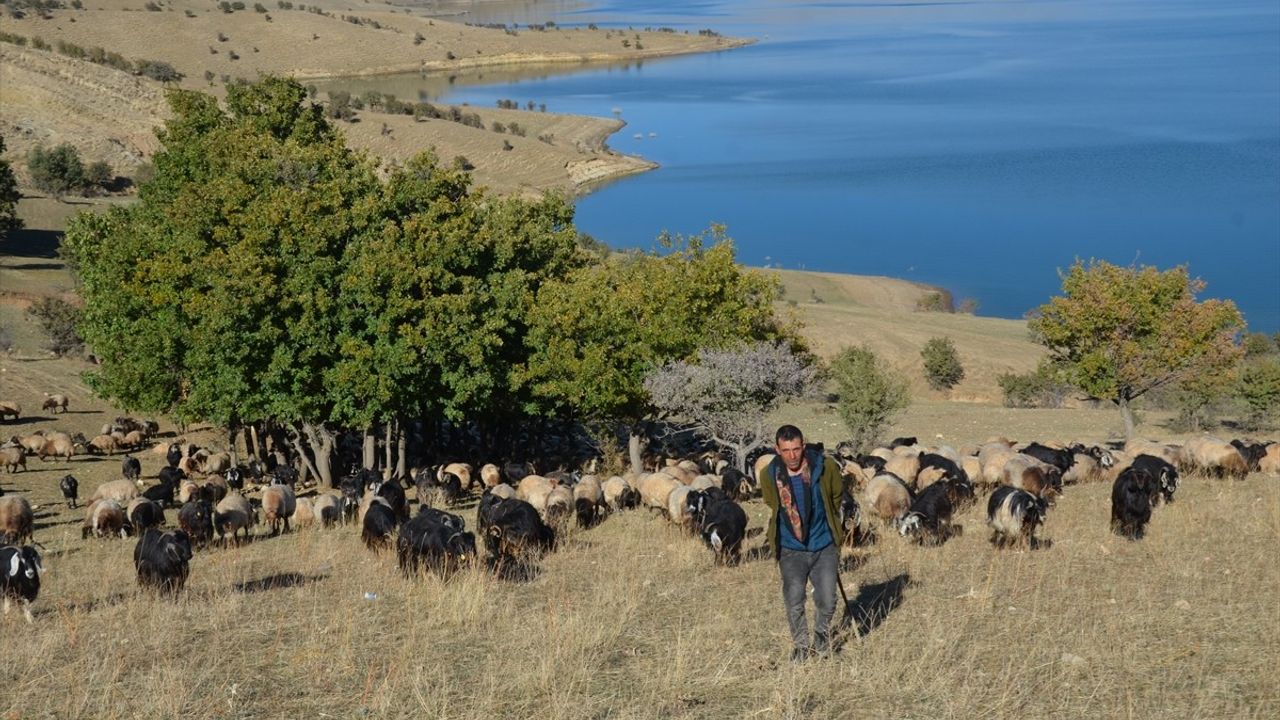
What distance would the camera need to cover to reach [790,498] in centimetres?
1001

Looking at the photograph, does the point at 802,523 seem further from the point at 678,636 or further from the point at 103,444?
the point at 103,444

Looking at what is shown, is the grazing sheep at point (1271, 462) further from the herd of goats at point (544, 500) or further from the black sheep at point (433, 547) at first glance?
the black sheep at point (433, 547)

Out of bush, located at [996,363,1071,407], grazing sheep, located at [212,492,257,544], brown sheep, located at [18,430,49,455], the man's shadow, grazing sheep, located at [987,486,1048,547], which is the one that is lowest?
bush, located at [996,363,1071,407]

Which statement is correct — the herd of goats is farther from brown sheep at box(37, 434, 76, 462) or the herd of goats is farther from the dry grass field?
the dry grass field

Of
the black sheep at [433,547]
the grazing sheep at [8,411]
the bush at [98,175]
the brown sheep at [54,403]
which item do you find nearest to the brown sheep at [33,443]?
the grazing sheep at [8,411]

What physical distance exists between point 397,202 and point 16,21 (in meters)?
154

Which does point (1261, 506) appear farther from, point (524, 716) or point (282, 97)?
point (282, 97)

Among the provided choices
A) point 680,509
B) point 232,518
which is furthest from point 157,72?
point 680,509

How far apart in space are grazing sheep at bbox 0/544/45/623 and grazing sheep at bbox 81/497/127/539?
7407mm

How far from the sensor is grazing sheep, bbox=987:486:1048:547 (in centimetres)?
1574

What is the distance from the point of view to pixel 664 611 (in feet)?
42.5

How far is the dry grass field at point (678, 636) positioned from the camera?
9.73 m

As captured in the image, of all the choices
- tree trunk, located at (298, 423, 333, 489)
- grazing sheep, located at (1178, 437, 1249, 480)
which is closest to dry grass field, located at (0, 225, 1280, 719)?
grazing sheep, located at (1178, 437, 1249, 480)

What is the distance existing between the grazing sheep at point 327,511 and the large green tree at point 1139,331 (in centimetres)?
2056
